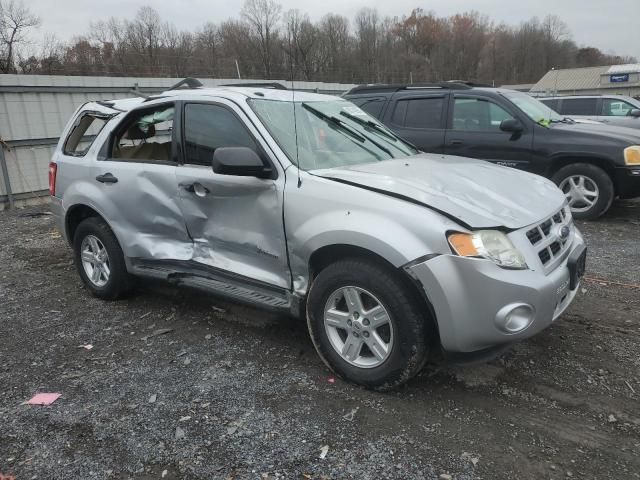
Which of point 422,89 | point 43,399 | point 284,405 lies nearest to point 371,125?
point 284,405

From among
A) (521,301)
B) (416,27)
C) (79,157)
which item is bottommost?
(521,301)

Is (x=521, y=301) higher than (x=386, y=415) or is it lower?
higher

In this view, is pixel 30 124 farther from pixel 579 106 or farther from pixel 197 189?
pixel 579 106

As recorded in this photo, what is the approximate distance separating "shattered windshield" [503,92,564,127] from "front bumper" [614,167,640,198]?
1184 mm

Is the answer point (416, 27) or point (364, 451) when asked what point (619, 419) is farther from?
point (416, 27)

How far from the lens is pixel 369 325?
2959mm

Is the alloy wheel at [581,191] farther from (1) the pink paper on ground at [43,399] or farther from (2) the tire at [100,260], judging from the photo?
(1) the pink paper on ground at [43,399]

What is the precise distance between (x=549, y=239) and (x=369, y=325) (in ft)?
3.74

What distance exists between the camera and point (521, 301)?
2625 mm

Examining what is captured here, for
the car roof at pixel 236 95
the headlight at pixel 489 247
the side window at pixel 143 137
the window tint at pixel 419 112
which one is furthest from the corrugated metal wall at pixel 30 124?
the headlight at pixel 489 247

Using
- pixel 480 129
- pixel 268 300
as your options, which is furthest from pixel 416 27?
pixel 268 300

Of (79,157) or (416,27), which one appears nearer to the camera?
(79,157)

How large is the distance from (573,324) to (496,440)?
5.53 feet

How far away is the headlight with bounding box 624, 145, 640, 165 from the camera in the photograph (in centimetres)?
679
